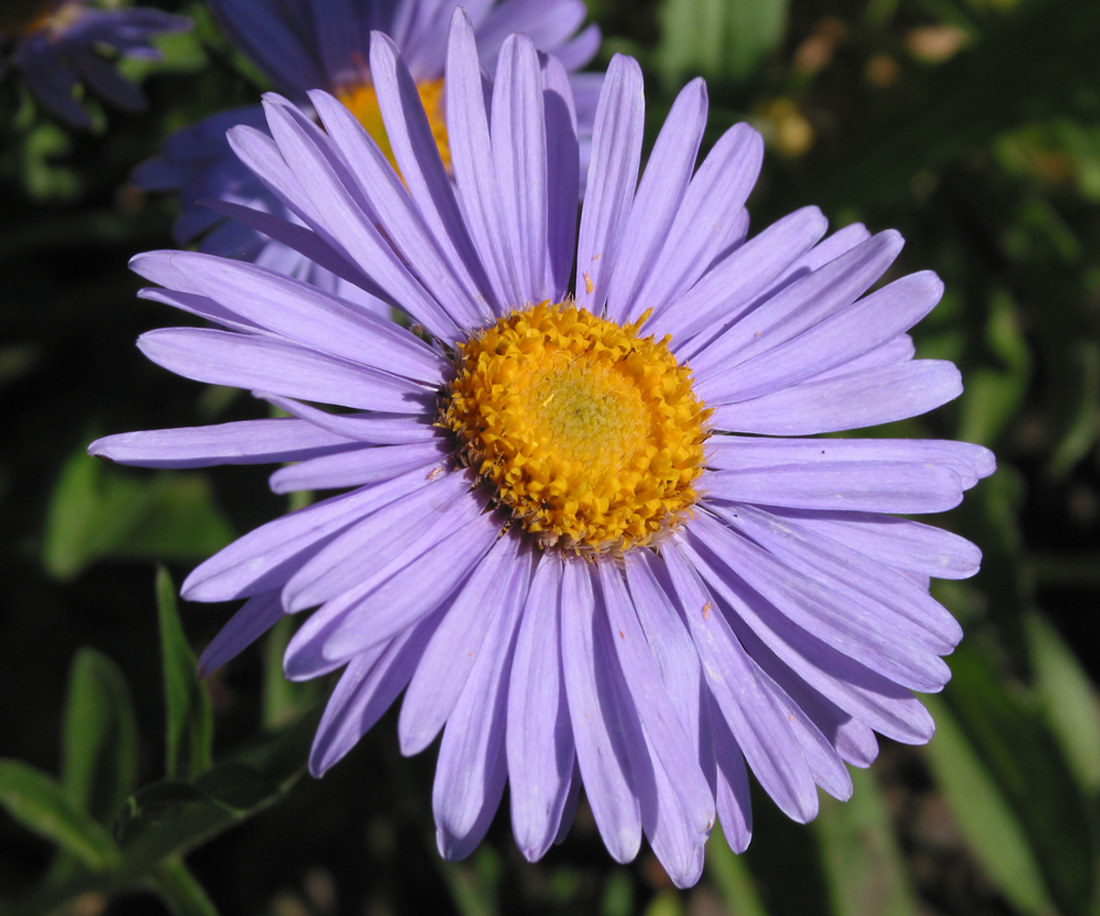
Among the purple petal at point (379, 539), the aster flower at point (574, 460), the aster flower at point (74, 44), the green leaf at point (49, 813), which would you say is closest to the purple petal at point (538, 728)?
the aster flower at point (574, 460)

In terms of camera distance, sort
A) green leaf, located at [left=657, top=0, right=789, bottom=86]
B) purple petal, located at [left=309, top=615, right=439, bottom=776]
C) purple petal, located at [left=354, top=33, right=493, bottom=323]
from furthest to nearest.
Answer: green leaf, located at [left=657, top=0, right=789, bottom=86]
purple petal, located at [left=354, top=33, right=493, bottom=323]
purple petal, located at [left=309, top=615, right=439, bottom=776]

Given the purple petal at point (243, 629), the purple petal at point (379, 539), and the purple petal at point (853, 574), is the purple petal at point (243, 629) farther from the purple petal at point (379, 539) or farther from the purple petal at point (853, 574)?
the purple petal at point (853, 574)

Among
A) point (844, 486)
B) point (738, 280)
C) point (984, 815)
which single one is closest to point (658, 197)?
point (738, 280)

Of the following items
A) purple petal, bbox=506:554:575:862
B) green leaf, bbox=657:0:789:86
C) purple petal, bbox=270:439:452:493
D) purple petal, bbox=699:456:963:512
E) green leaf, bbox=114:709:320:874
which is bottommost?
purple petal, bbox=699:456:963:512

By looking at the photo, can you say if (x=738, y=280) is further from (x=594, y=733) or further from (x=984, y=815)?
(x=984, y=815)

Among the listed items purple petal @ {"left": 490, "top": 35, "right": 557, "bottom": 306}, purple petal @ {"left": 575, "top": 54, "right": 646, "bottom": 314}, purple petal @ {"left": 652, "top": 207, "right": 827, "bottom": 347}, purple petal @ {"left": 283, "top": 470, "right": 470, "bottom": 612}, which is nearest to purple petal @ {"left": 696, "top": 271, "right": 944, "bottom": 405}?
purple petal @ {"left": 652, "top": 207, "right": 827, "bottom": 347}

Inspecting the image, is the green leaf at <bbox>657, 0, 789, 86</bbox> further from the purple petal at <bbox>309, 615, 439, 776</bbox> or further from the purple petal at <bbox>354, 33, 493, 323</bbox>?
the purple petal at <bbox>309, 615, 439, 776</bbox>

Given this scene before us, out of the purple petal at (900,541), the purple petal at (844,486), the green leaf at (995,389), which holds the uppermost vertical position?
the purple petal at (844,486)
